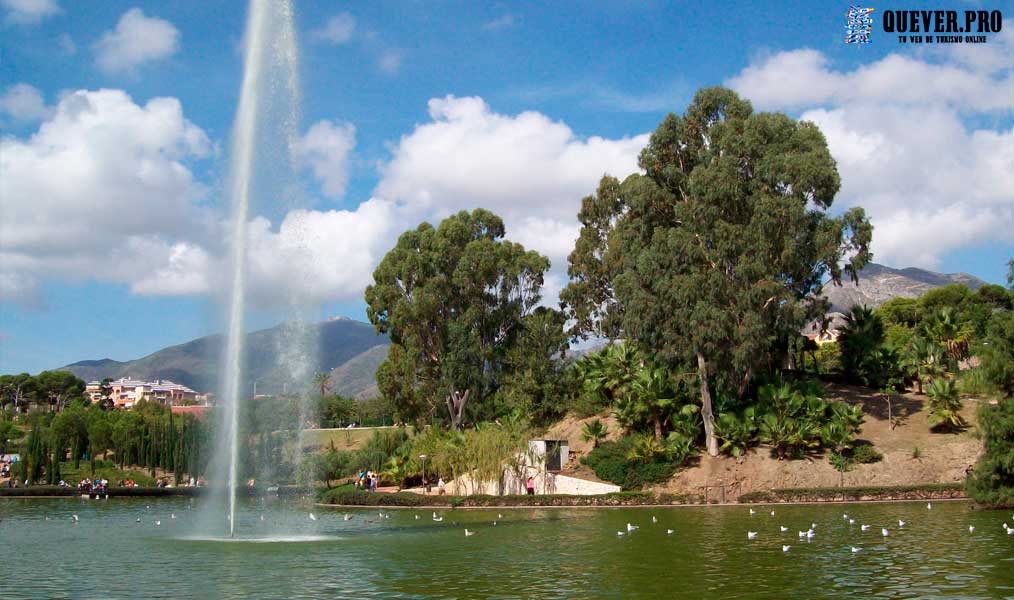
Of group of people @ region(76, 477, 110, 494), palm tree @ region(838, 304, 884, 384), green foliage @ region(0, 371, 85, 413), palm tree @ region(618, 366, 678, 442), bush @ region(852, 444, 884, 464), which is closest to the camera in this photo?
bush @ region(852, 444, 884, 464)

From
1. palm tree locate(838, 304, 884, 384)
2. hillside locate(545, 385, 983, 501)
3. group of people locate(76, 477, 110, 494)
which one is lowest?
group of people locate(76, 477, 110, 494)

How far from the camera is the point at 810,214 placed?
58.5 meters

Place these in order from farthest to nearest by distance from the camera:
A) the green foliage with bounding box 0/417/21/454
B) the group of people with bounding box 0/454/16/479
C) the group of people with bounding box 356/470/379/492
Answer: the green foliage with bounding box 0/417/21/454 → the group of people with bounding box 0/454/16/479 → the group of people with bounding box 356/470/379/492

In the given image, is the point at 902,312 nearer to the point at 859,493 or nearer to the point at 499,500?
the point at 859,493

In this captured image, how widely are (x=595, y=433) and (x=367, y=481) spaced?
17.8 metres

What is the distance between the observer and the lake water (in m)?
22.5

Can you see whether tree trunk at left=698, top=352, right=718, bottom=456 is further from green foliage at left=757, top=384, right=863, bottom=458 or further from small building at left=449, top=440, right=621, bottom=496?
small building at left=449, top=440, right=621, bottom=496

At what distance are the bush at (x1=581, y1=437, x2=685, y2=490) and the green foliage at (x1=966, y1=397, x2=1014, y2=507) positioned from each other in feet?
64.4

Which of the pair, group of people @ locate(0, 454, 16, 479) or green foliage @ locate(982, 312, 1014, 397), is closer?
green foliage @ locate(982, 312, 1014, 397)

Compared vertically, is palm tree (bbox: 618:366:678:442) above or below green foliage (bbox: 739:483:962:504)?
above

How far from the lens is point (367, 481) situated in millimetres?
66062

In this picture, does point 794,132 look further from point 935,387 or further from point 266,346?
point 266,346

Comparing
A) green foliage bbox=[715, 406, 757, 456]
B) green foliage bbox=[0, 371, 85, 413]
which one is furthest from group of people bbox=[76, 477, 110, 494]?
green foliage bbox=[0, 371, 85, 413]

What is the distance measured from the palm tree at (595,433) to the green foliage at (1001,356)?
27198 mm
